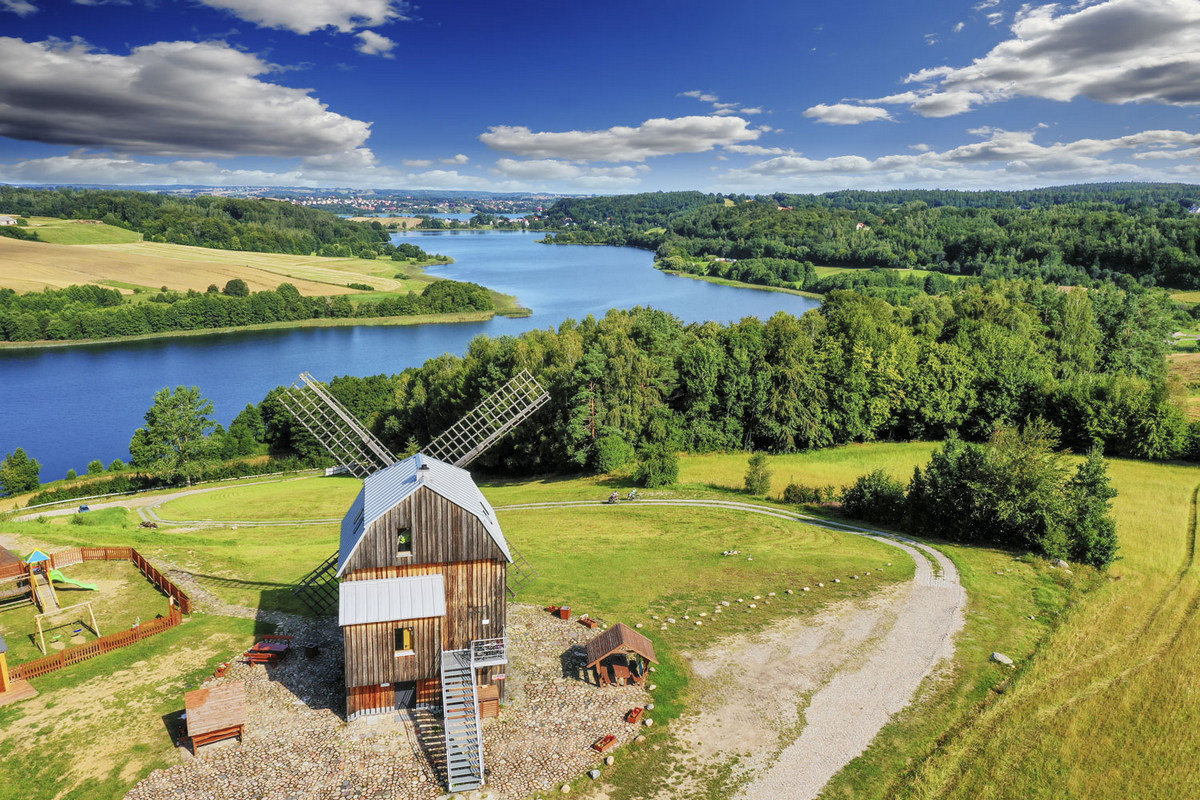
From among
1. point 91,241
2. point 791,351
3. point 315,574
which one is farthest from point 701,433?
point 91,241

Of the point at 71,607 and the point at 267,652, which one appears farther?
the point at 71,607

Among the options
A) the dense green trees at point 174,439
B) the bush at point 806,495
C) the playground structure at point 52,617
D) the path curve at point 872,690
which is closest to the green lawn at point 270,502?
the dense green trees at point 174,439

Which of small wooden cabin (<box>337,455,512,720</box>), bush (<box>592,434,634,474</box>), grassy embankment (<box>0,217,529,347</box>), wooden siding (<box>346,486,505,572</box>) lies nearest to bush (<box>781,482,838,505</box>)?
bush (<box>592,434,634,474</box>)

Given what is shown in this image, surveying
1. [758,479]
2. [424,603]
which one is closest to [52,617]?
[424,603]

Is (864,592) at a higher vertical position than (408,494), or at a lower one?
lower

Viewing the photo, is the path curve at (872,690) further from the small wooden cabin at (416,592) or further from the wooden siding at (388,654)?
the wooden siding at (388,654)

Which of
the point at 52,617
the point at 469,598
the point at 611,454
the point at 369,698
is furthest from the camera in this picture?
the point at 611,454

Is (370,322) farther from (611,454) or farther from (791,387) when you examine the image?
(791,387)
